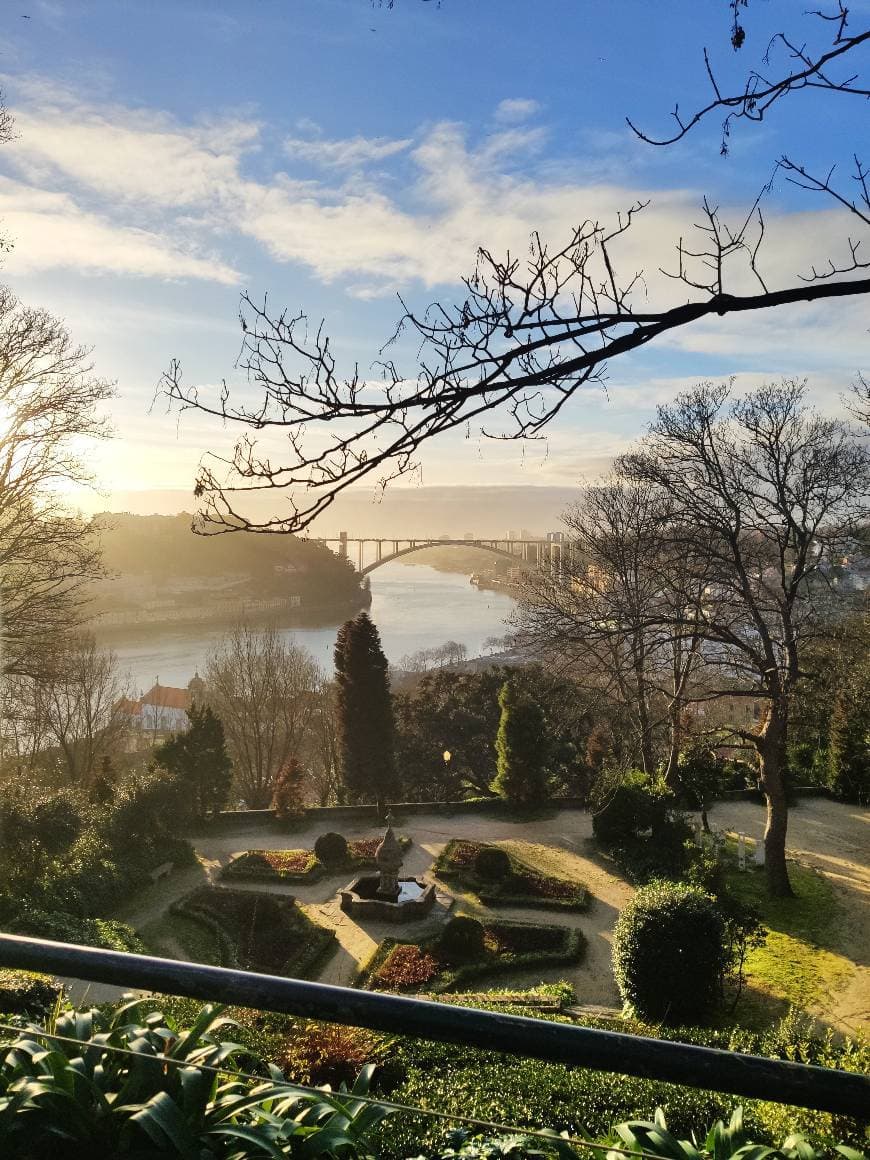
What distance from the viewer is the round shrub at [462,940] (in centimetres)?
1015

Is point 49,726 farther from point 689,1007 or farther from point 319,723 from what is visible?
point 689,1007

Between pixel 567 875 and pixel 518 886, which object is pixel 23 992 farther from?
pixel 567 875

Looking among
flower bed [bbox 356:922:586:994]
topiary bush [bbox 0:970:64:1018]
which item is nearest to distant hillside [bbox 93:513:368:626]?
flower bed [bbox 356:922:586:994]

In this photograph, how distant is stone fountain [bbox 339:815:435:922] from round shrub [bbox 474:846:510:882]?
0.95m

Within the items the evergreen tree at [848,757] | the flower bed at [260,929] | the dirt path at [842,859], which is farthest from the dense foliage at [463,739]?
the flower bed at [260,929]

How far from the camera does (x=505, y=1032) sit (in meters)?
1.03

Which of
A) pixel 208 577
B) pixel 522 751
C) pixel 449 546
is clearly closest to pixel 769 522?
pixel 522 751

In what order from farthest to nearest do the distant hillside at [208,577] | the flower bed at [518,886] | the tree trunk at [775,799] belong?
the distant hillside at [208,577] → the flower bed at [518,886] → the tree trunk at [775,799]

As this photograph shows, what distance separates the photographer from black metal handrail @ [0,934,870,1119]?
0.95 meters

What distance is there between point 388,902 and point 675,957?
16.5ft

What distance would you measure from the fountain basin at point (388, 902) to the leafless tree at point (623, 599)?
4287 mm

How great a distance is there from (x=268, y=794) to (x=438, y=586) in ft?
194

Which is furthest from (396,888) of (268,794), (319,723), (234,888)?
(319,723)

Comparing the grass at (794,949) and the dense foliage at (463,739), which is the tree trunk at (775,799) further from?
the dense foliage at (463,739)
